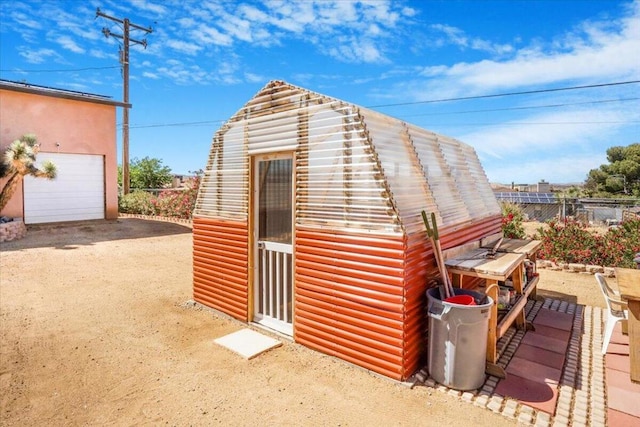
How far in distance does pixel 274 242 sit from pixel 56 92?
44.9 ft

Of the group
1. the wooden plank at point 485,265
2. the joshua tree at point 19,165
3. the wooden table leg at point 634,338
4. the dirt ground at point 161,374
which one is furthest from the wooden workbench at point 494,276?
the joshua tree at point 19,165

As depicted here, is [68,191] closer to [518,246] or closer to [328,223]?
[328,223]

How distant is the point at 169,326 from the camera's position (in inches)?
205

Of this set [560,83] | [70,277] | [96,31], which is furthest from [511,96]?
[96,31]

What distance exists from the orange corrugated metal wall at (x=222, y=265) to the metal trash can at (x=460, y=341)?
2.79 m

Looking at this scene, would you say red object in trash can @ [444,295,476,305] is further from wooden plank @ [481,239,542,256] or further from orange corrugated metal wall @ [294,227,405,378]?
wooden plank @ [481,239,542,256]

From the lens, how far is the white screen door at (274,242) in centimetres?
472

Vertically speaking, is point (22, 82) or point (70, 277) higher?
point (22, 82)

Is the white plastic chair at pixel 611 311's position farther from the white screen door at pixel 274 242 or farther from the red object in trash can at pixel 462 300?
the white screen door at pixel 274 242

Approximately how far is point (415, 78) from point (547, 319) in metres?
12.8

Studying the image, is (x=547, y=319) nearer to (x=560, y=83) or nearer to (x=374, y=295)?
(x=374, y=295)

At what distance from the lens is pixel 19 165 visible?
36.3 ft

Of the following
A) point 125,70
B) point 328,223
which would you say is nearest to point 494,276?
point 328,223

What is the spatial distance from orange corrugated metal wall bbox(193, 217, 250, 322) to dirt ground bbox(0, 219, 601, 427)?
0.26 metres
